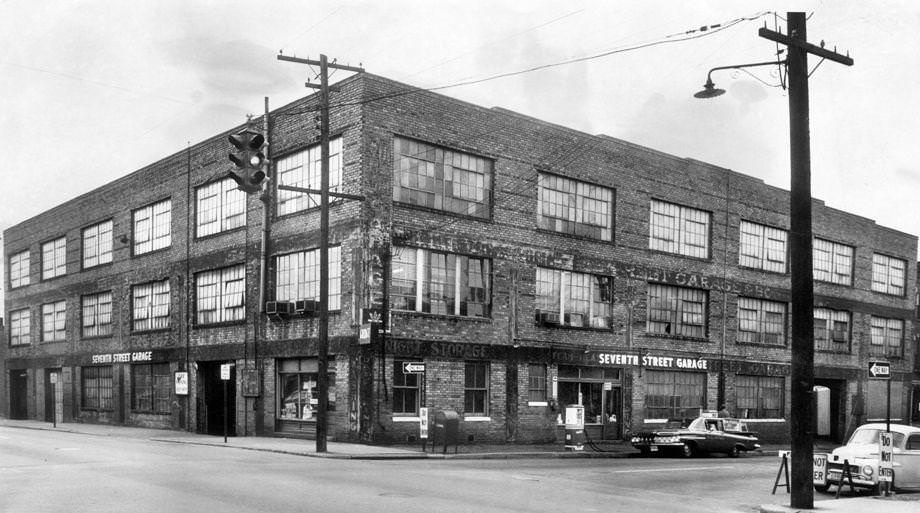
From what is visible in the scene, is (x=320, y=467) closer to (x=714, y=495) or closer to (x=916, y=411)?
(x=714, y=495)

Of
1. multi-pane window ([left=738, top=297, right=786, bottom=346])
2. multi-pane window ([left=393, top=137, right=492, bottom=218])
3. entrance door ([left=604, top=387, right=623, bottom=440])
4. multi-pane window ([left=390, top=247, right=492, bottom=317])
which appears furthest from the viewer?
multi-pane window ([left=738, top=297, right=786, bottom=346])

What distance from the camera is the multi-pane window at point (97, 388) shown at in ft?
143

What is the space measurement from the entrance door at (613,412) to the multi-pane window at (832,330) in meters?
13.8

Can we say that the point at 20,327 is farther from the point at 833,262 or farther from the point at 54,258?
the point at 833,262

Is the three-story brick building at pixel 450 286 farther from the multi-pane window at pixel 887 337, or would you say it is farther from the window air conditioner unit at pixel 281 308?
the multi-pane window at pixel 887 337

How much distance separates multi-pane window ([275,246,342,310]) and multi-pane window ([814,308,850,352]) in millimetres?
25666

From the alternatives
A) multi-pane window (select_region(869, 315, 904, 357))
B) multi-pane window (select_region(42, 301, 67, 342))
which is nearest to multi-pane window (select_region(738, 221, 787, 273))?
multi-pane window (select_region(869, 315, 904, 357))

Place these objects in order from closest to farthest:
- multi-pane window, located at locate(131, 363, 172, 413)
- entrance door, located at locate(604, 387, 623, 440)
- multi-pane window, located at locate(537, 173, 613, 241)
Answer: multi-pane window, located at locate(537, 173, 613, 241) < entrance door, located at locate(604, 387, 623, 440) < multi-pane window, located at locate(131, 363, 172, 413)

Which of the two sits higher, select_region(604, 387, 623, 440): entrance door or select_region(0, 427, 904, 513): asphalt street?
select_region(0, 427, 904, 513): asphalt street

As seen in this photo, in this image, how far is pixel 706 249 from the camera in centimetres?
4050

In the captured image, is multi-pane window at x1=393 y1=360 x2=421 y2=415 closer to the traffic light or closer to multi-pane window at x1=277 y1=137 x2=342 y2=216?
multi-pane window at x1=277 y1=137 x2=342 y2=216

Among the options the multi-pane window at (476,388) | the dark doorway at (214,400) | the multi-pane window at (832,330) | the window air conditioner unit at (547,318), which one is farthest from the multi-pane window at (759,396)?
the dark doorway at (214,400)

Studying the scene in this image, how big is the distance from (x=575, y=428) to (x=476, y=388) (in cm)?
350

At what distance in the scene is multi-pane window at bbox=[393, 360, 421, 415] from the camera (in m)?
29.3
